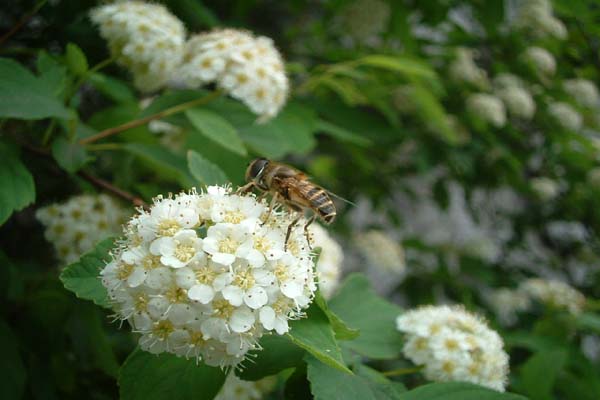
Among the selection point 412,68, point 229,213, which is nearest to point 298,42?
point 412,68

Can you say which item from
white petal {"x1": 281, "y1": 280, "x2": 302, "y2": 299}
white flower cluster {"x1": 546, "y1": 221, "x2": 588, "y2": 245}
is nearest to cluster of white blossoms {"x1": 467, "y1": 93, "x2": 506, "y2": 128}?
white flower cluster {"x1": 546, "y1": 221, "x2": 588, "y2": 245}

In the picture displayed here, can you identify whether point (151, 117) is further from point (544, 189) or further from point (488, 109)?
point (544, 189)

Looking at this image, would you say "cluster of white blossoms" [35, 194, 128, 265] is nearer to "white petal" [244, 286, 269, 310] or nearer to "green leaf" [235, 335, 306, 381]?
"green leaf" [235, 335, 306, 381]

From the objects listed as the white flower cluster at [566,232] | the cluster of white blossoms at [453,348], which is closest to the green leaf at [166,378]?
the cluster of white blossoms at [453,348]

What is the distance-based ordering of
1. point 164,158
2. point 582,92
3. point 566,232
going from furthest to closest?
point 566,232, point 582,92, point 164,158

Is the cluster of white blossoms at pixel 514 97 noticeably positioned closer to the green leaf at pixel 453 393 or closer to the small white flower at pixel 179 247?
the green leaf at pixel 453 393

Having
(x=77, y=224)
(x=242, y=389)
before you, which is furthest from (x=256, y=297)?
(x=77, y=224)
